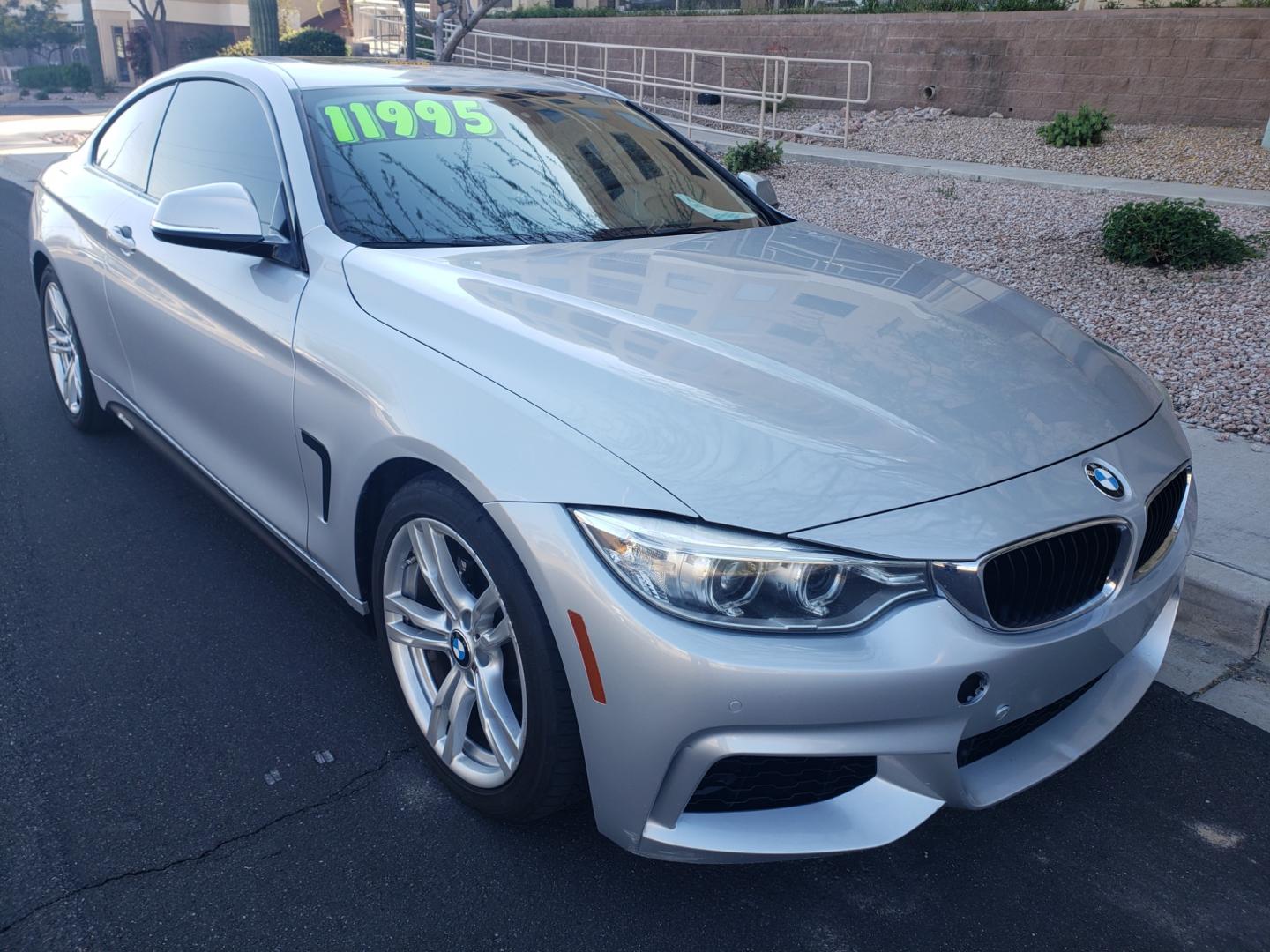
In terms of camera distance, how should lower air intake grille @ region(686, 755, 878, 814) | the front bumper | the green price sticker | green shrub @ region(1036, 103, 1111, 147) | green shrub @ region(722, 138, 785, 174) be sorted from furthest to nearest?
green shrub @ region(1036, 103, 1111, 147) → green shrub @ region(722, 138, 785, 174) → the green price sticker → lower air intake grille @ region(686, 755, 878, 814) → the front bumper

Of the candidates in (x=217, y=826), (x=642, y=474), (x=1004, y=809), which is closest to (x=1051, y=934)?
(x=1004, y=809)

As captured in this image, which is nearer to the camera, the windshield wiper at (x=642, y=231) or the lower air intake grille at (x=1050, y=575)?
the lower air intake grille at (x=1050, y=575)

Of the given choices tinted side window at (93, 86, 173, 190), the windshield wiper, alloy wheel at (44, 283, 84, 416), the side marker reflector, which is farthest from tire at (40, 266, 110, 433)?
the side marker reflector

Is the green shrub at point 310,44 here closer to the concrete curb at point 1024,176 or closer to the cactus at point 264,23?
the cactus at point 264,23

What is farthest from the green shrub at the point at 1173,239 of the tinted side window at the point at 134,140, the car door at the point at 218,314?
the tinted side window at the point at 134,140

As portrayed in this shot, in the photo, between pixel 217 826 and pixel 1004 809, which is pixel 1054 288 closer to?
pixel 1004 809

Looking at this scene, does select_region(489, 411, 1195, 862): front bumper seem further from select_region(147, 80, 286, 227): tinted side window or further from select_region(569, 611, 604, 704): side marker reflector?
select_region(147, 80, 286, 227): tinted side window

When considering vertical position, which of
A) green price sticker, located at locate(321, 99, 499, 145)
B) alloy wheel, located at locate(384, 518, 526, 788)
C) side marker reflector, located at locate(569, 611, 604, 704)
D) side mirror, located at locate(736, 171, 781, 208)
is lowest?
alloy wheel, located at locate(384, 518, 526, 788)

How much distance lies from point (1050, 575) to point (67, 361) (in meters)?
4.55

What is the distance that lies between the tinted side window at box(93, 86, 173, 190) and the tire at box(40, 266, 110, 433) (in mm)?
628

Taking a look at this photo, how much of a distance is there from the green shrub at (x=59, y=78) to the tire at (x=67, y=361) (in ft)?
111

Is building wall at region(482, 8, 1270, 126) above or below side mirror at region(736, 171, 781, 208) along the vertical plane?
above

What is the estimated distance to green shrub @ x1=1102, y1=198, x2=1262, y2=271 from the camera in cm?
689

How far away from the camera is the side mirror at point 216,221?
118 inches
